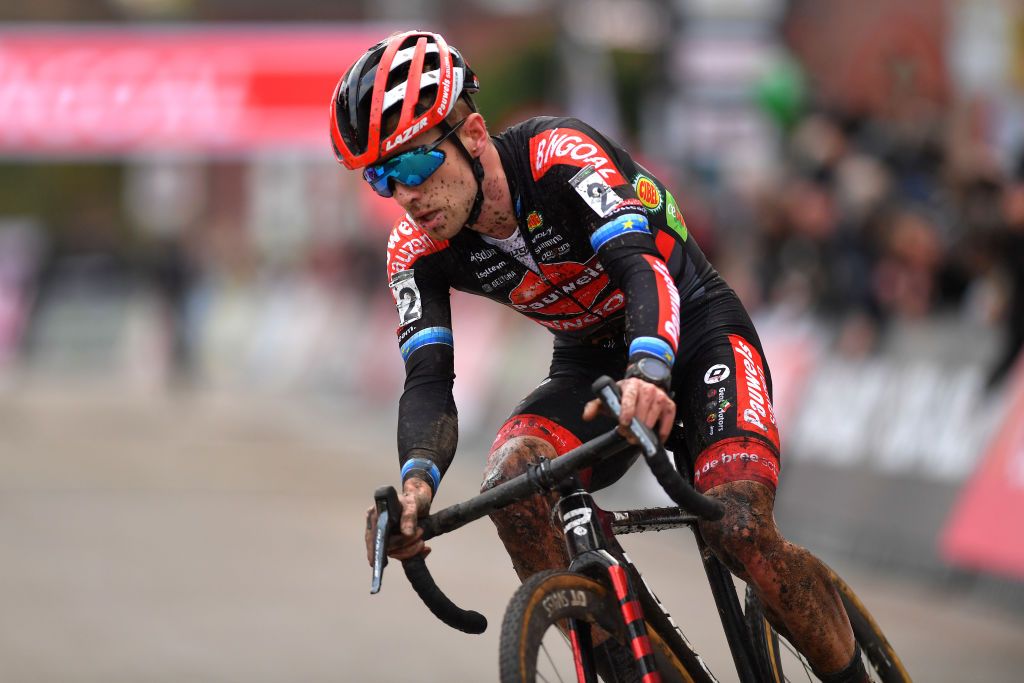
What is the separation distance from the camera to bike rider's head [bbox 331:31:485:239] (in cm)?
441

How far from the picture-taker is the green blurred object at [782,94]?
1448 cm

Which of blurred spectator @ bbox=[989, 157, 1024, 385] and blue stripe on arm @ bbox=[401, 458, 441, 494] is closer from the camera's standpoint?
blue stripe on arm @ bbox=[401, 458, 441, 494]

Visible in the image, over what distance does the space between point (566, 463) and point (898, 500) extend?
570 cm

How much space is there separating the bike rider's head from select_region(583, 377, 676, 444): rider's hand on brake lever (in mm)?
825

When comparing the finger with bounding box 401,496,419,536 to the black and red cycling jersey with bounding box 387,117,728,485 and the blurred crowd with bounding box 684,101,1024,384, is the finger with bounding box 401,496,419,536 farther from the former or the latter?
the blurred crowd with bounding box 684,101,1024,384

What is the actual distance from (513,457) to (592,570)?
516 mm

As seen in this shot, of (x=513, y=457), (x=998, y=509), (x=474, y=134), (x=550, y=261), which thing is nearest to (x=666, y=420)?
(x=513, y=457)

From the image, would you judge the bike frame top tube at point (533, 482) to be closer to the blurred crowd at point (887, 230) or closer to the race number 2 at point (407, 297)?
the race number 2 at point (407, 297)

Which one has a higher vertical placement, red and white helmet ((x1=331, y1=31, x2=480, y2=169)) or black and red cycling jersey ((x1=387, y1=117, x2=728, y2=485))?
red and white helmet ((x1=331, y1=31, x2=480, y2=169))

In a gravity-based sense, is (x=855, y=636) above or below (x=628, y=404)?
below

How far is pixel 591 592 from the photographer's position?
4352 millimetres

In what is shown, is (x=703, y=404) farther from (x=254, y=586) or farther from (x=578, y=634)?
(x=254, y=586)

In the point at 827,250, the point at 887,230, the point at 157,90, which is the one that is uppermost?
the point at 157,90

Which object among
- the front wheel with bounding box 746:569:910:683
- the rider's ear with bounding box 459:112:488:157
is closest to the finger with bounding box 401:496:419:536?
the rider's ear with bounding box 459:112:488:157
